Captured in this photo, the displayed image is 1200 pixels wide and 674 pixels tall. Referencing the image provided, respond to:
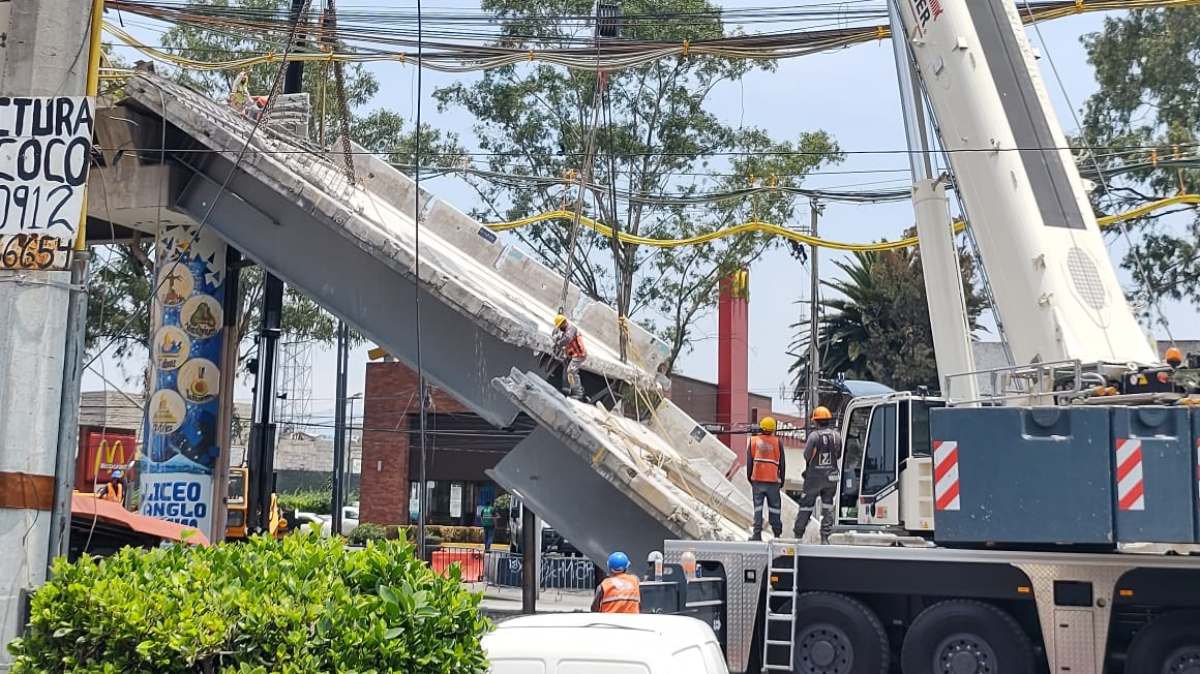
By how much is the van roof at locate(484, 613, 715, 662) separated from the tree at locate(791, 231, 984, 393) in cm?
3351

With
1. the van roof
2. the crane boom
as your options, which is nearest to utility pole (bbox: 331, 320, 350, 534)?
the crane boom

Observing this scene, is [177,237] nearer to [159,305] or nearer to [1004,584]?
[159,305]

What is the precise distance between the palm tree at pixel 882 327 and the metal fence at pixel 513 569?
12.2 meters

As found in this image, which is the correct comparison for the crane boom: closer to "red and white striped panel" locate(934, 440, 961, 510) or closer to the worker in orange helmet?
the worker in orange helmet

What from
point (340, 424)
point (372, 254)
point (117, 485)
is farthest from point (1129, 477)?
point (340, 424)

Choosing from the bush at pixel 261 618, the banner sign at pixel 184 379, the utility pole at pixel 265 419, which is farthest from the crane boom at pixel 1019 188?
the banner sign at pixel 184 379

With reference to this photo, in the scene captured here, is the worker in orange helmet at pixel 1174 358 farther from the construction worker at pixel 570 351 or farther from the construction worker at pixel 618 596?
the construction worker at pixel 570 351

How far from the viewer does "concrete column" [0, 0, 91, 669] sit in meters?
10.3

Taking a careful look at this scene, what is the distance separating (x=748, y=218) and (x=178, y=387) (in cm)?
1416

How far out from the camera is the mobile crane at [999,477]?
12.4 metres

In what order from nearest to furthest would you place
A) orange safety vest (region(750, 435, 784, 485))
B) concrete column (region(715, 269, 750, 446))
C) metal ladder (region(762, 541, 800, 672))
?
metal ladder (region(762, 541, 800, 672)) < orange safety vest (region(750, 435, 784, 485)) < concrete column (region(715, 269, 750, 446))

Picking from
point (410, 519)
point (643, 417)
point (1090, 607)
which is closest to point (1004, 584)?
point (1090, 607)

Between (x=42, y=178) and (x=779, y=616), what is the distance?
8541 mm

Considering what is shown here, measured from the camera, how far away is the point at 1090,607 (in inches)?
511
